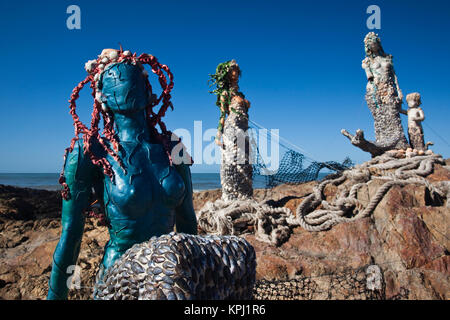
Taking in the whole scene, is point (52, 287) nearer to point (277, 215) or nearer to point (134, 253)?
point (134, 253)

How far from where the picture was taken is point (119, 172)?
176 cm

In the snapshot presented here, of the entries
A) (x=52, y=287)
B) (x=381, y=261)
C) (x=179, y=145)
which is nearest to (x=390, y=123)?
(x=381, y=261)

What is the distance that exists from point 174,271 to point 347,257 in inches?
160

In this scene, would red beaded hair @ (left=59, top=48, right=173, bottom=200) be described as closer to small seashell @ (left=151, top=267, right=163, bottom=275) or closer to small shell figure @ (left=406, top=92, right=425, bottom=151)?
small seashell @ (left=151, top=267, right=163, bottom=275)

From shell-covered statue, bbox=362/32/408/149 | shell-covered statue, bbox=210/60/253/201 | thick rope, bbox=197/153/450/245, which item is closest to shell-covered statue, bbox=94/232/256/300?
thick rope, bbox=197/153/450/245

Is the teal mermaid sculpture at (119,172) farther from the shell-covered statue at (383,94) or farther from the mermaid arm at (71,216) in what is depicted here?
the shell-covered statue at (383,94)

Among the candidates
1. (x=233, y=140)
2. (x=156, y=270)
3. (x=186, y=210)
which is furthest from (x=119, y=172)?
(x=233, y=140)

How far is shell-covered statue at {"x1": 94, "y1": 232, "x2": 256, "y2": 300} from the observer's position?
3.16 feet

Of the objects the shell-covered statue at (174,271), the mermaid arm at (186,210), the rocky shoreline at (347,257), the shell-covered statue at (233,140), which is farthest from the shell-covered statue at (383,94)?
the shell-covered statue at (174,271)

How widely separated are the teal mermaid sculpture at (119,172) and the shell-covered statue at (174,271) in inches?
26.6

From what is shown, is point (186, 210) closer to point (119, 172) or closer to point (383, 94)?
point (119, 172)

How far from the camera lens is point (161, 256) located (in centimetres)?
99

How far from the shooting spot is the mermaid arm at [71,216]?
1.75m
